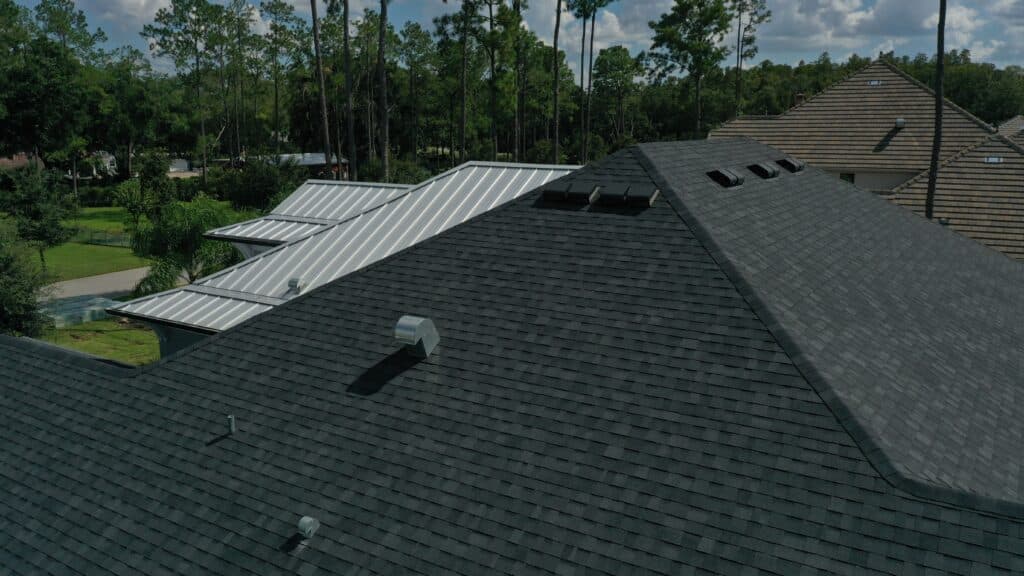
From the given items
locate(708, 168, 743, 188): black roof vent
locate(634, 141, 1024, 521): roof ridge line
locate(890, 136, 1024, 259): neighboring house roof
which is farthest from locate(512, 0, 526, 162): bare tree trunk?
locate(634, 141, 1024, 521): roof ridge line

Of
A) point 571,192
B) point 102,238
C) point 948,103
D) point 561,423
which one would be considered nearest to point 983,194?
point 948,103

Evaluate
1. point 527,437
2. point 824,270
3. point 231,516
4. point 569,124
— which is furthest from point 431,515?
point 569,124

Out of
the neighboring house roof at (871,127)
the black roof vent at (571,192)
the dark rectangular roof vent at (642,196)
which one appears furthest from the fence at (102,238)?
the dark rectangular roof vent at (642,196)

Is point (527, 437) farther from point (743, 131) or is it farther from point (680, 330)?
point (743, 131)

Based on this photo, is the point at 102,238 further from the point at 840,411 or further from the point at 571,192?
the point at 840,411

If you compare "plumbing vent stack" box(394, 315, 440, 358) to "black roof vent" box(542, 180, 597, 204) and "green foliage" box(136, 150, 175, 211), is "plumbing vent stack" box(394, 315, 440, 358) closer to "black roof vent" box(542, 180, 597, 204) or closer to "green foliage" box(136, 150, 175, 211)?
"black roof vent" box(542, 180, 597, 204)

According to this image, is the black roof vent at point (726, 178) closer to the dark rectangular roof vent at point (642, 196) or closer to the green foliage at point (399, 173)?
the dark rectangular roof vent at point (642, 196)
